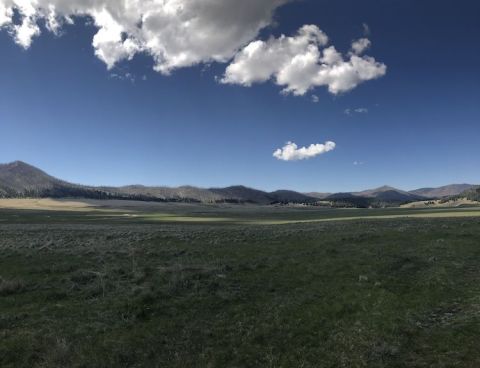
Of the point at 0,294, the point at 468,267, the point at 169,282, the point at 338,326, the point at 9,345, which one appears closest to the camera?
the point at 9,345

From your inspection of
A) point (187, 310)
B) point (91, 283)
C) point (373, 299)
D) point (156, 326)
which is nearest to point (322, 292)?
point (373, 299)

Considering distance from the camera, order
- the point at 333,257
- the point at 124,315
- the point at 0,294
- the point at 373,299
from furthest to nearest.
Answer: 1. the point at 333,257
2. the point at 0,294
3. the point at 373,299
4. the point at 124,315

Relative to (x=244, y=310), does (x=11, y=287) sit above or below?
above

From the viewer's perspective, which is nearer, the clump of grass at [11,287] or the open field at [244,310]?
the open field at [244,310]

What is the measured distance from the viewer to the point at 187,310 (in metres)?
13.2

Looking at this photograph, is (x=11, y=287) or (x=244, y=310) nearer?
(x=244, y=310)

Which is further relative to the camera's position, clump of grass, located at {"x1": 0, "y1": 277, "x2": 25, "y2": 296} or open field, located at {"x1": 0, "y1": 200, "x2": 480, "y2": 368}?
clump of grass, located at {"x1": 0, "y1": 277, "x2": 25, "y2": 296}

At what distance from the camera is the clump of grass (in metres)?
15.5

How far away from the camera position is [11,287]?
51.6 ft

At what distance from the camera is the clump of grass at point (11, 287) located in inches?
609

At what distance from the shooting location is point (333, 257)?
2342 centimetres

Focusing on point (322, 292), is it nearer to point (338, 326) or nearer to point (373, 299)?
point (373, 299)

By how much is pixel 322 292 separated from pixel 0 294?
1277 centimetres

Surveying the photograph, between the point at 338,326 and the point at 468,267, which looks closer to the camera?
the point at 338,326
